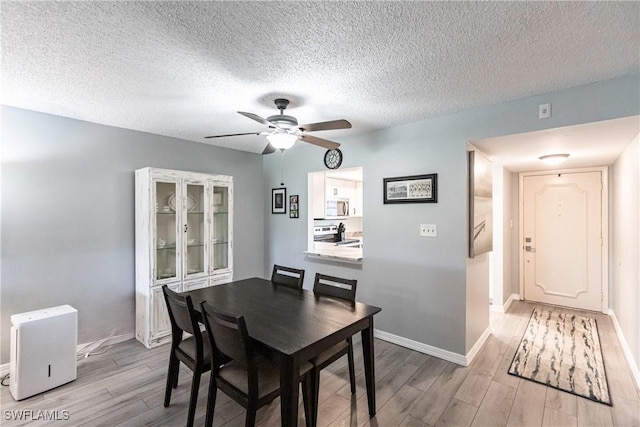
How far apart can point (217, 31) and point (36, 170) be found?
8.12ft

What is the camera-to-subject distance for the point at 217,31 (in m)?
1.60

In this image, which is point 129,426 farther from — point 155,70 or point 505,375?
point 505,375

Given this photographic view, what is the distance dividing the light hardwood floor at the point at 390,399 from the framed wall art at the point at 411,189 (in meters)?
1.59

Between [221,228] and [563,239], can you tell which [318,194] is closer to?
[221,228]

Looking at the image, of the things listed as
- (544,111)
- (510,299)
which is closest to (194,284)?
(544,111)

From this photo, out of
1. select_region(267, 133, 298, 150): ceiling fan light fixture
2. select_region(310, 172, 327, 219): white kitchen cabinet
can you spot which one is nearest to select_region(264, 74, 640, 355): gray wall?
select_region(310, 172, 327, 219): white kitchen cabinet

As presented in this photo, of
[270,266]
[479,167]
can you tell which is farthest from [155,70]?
[270,266]

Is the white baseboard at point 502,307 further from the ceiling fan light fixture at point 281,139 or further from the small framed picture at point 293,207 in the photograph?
the ceiling fan light fixture at point 281,139

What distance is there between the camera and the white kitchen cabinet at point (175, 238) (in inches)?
127

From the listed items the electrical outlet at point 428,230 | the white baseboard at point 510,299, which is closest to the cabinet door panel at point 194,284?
the electrical outlet at point 428,230

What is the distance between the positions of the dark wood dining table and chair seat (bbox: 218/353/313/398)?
129mm

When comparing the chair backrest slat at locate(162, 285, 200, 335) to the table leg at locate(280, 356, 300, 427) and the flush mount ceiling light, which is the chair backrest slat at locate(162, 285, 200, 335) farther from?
the flush mount ceiling light

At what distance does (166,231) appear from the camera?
135 inches

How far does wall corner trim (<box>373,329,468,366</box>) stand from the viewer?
9.47ft
